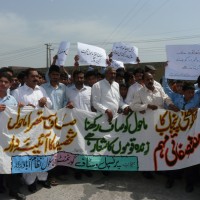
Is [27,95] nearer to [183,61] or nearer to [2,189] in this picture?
[2,189]

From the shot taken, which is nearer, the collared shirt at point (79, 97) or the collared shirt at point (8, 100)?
the collared shirt at point (8, 100)

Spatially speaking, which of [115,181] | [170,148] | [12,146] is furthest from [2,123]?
[170,148]

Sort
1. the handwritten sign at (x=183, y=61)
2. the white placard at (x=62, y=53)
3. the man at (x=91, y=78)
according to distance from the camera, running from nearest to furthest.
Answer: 1. the handwritten sign at (x=183, y=61)
2. the man at (x=91, y=78)
3. the white placard at (x=62, y=53)

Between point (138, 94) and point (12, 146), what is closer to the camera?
point (12, 146)

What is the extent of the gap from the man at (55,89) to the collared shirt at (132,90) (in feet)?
3.76

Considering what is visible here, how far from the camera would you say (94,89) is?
17.1 feet

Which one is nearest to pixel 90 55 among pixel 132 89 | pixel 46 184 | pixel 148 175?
pixel 132 89

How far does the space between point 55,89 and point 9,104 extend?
2.94 feet

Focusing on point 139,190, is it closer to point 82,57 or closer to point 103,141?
point 103,141

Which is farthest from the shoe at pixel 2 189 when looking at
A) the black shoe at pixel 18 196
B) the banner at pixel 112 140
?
the banner at pixel 112 140

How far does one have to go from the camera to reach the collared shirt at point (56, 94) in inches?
204

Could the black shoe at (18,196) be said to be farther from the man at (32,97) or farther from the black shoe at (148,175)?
the black shoe at (148,175)

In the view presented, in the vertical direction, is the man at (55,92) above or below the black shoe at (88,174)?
above

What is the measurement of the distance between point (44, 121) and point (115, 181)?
147cm
